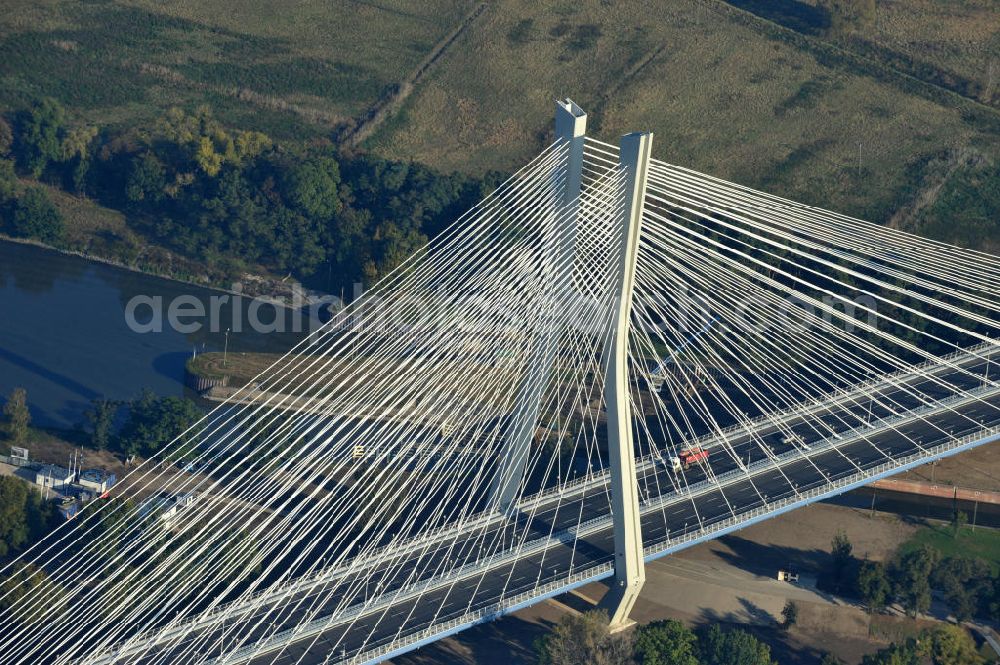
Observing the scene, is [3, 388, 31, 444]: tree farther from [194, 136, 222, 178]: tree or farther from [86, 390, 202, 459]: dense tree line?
[194, 136, 222, 178]: tree

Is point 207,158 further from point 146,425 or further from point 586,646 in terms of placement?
point 586,646

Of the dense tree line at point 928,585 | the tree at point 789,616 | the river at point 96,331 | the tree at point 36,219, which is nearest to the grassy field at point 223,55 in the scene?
the tree at point 36,219

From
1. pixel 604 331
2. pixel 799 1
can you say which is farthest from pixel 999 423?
pixel 799 1

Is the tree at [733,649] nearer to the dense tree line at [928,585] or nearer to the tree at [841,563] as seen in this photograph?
the dense tree line at [928,585]

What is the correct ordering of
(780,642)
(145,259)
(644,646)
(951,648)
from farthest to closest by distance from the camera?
1. (145,259)
2. (780,642)
3. (951,648)
4. (644,646)

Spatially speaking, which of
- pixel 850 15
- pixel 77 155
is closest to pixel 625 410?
pixel 77 155

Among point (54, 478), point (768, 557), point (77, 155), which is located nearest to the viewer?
point (768, 557)

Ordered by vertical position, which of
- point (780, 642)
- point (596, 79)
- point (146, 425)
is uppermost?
point (596, 79)
